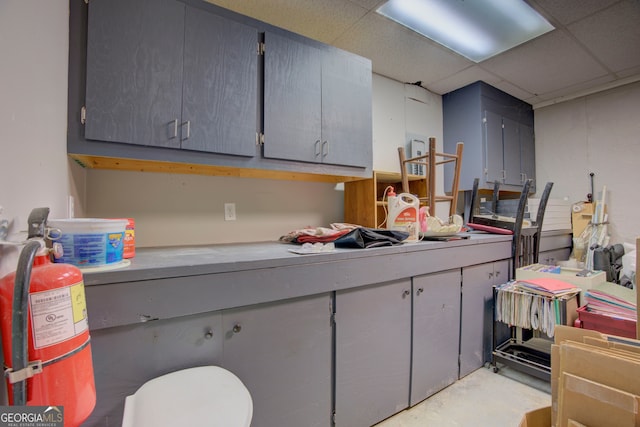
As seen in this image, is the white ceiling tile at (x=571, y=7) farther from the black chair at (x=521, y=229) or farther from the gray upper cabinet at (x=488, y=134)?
the black chair at (x=521, y=229)

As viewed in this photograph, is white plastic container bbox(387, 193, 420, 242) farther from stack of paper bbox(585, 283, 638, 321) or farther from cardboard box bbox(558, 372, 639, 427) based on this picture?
stack of paper bbox(585, 283, 638, 321)

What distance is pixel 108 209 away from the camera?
1606 mm

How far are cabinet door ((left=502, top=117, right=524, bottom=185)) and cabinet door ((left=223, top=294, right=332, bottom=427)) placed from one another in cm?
309

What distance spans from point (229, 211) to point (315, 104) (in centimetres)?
93

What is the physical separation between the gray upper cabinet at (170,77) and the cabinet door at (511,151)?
10.1 feet

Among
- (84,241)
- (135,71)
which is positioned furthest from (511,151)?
(84,241)

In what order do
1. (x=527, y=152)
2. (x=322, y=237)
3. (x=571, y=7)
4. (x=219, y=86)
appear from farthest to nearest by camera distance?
(x=527, y=152) → (x=571, y=7) → (x=322, y=237) → (x=219, y=86)

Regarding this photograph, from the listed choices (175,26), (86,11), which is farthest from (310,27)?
(86,11)

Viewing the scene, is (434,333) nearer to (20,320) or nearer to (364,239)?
(364,239)

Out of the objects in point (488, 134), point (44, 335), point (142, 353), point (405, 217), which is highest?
point (488, 134)

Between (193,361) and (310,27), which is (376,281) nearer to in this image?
(193,361)

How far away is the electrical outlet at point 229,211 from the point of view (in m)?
1.96

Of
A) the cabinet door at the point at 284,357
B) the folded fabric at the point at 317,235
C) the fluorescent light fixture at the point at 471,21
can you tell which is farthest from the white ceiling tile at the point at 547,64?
the cabinet door at the point at 284,357

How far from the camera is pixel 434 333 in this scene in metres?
1.83
